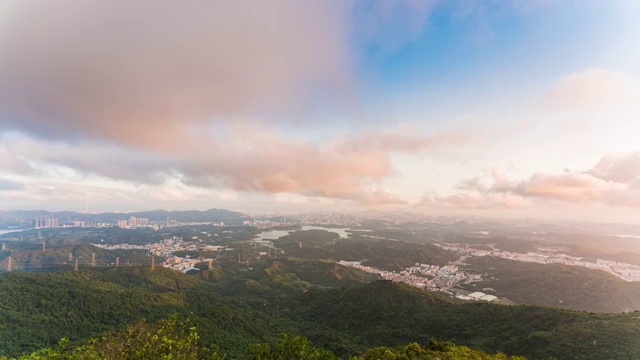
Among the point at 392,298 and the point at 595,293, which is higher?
the point at 392,298

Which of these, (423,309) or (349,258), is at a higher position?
(423,309)

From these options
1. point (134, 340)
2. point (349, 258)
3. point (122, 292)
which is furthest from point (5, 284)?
point (349, 258)

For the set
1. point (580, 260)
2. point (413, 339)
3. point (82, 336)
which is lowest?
point (580, 260)

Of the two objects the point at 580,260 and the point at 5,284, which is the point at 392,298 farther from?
the point at 580,260

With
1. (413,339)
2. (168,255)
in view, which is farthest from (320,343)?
(168,255)

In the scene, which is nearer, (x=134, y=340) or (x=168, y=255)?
(x=134, y=340)

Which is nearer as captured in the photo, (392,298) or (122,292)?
(122,292)

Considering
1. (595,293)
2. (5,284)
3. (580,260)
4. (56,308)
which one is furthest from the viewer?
(580,260)

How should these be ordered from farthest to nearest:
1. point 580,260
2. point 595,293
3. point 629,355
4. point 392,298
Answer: point 580,260, point 595,293, point 392,298, point 629,355

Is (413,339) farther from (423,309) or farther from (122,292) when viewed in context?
(122,292)
